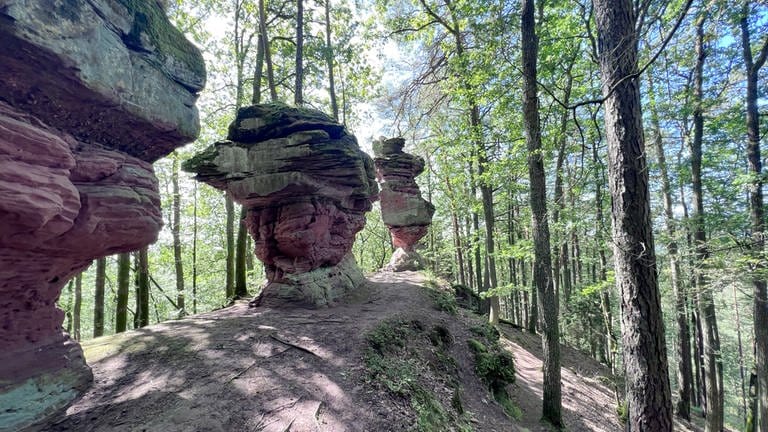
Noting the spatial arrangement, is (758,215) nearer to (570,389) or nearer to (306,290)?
(570,389)

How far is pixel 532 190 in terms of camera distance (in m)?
7.93

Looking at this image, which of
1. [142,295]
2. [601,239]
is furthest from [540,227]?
[142,295]

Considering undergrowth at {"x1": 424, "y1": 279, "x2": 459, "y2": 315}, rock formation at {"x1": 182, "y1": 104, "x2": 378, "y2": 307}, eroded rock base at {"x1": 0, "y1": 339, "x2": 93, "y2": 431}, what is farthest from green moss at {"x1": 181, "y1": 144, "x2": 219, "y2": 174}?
undergrowth at {"x1": 424, "y1": 279, "x2": 459, "y2": 315}

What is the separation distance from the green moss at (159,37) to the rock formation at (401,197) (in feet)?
38.0

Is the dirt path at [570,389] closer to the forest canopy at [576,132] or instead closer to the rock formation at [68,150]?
the forest canopy at [576,132]

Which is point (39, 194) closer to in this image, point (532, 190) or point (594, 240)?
point (532, 190)

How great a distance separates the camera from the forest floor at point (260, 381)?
151 inches

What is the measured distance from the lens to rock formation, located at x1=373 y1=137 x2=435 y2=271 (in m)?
16.1

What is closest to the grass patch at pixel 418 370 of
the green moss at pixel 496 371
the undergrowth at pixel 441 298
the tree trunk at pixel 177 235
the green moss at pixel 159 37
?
→ the green moss at pixel 496 371

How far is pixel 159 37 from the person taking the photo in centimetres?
441

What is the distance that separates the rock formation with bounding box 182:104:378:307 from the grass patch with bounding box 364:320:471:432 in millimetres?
2614

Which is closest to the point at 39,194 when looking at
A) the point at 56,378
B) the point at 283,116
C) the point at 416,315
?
the point at 56,378

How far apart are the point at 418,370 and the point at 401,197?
35.2 feet

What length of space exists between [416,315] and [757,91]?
11441mm
